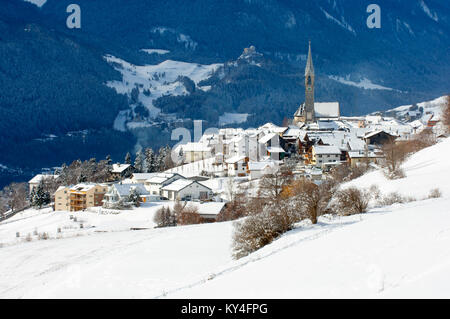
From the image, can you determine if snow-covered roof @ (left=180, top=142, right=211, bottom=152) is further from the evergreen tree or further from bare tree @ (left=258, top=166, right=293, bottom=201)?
bare tree @ (left=258, top=166, right=293, bottom=201)

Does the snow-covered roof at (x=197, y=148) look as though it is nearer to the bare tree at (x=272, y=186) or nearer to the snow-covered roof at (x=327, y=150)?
the snow-covered roof at (x=327, y=150)

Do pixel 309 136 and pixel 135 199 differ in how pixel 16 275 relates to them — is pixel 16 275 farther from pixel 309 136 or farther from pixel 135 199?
pixel 309 136

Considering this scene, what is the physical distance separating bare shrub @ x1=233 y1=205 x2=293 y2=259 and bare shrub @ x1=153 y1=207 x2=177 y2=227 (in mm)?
21564

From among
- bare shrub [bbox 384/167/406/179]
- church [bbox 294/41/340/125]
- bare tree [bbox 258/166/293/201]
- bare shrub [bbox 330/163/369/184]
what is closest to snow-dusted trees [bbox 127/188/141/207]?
bare tree [bbox 258/166/293/201]

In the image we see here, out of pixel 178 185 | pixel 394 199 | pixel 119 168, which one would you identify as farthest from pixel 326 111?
pixel 394 199

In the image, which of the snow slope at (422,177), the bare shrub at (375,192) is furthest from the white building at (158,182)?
the bare shrub at (375,192)

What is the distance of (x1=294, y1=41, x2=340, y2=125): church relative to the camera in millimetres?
127819

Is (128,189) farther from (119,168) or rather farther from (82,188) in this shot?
(119,168)

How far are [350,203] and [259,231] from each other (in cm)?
726

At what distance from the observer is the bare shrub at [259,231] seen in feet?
74.9

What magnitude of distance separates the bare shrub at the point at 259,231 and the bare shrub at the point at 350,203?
219 inches

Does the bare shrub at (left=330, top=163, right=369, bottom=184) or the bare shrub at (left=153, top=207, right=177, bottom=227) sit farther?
the bare shrub at (left=330, top=163, right=369, bottom=184)
